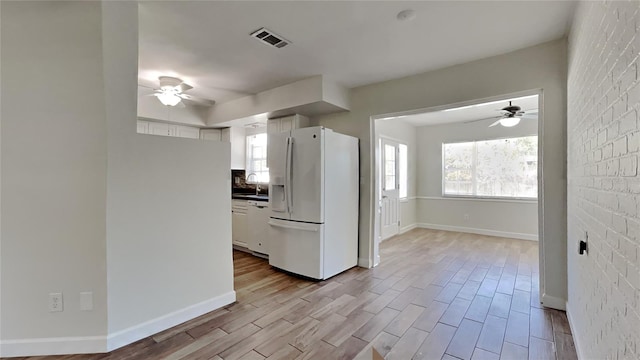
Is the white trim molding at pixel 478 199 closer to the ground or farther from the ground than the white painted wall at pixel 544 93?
closer to the ground

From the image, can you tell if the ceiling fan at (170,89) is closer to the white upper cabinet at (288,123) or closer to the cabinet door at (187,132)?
the white upper cabinet at (288,123)

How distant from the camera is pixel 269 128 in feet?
15.1

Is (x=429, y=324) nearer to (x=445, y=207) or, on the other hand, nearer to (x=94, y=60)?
(x=94, y=60)

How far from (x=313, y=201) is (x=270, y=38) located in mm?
1815

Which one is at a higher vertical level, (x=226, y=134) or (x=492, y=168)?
(x=226, y=134)

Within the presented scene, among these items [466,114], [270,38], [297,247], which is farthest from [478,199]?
[270,38]

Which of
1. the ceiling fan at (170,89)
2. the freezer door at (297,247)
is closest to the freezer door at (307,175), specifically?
the freezer door at (297,247)

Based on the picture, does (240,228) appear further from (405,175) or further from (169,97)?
(405,175)

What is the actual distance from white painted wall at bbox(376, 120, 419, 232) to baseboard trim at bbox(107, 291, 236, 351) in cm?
434

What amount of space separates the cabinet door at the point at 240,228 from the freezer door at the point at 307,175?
1417 millimetres

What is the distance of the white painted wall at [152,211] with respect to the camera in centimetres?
202

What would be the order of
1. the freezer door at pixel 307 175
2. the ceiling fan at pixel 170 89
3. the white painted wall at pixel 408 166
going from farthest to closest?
the white painted wall at pixel 408 166 → the ceiling fan at pixel 170 89 → the freezer door at pixel 307 175

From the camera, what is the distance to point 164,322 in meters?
2.26

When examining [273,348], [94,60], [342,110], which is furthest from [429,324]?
[94,60]
